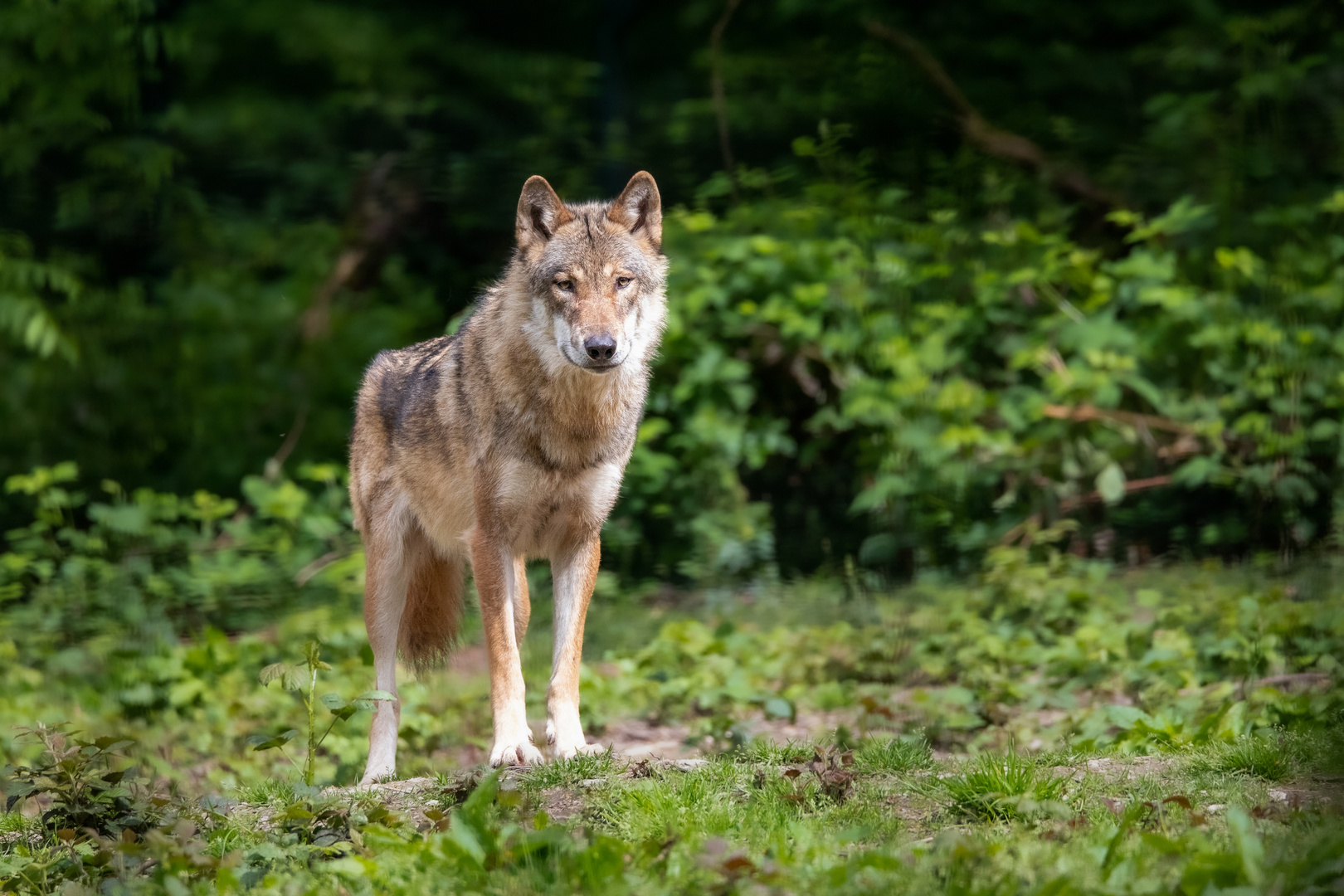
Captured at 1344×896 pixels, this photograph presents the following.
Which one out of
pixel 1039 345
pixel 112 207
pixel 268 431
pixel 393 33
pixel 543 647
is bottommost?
pixel 543 647

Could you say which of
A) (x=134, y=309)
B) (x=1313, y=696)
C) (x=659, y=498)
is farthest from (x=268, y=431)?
(x=1313, y=696)

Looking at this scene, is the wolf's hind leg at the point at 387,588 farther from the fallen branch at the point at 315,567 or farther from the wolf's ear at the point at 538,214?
the fallen branch at the point at 315,567

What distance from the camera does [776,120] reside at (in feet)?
27.3

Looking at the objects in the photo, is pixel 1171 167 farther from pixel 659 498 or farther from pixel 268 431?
pixel 268 431

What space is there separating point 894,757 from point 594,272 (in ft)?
6.00

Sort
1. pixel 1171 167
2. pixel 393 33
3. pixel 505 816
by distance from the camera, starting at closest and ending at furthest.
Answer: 1. pixel 505 816
2. pixel 1171 167
3. pixel 393 33

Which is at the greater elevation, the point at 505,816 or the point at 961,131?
the point at 961,131

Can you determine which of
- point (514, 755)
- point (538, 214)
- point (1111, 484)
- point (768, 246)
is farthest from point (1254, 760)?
point (768, 246)

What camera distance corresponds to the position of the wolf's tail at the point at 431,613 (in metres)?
4.74

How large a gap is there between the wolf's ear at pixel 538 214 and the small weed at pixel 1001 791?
2.27 meters

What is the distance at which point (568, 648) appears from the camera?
4.14 meters

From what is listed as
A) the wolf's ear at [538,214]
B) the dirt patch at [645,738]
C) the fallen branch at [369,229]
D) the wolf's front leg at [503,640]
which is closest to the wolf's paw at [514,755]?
the wolf's front leg at [503,640]

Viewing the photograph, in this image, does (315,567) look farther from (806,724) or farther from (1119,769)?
(1119,769)

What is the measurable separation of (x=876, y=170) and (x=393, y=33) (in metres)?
3.49
